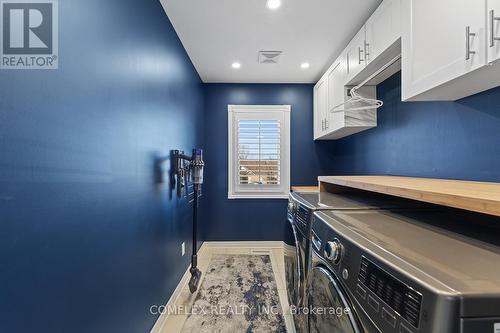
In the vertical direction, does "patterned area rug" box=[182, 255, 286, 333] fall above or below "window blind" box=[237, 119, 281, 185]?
below

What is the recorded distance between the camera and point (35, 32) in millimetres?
806

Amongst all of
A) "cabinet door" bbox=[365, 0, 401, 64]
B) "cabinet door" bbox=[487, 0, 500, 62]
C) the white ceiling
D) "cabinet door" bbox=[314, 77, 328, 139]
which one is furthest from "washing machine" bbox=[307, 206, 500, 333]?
"cabinet door" bbox=[314, 77, 328, 139]

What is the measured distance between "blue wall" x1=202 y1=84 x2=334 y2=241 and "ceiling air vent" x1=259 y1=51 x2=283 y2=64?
0.75 meters

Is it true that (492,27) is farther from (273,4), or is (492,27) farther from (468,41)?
(273,4)

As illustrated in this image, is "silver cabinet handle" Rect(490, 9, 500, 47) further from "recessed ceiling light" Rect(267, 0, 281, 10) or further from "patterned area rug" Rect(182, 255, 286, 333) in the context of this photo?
"patterned area rug" Rect(182, 255, 286, 333)

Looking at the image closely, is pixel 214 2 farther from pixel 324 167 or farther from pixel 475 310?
pixel 324 167

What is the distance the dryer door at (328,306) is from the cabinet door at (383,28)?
1.45 metres

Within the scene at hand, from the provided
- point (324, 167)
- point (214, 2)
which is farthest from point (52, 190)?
point (324, 167)

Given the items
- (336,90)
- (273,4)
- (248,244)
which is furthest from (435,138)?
(248,244)

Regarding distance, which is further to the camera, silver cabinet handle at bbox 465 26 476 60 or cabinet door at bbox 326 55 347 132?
cabinet door at bbox 326 55 347 132

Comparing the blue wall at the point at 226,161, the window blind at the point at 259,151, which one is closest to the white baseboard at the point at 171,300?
the blue wall at the point at 226,161

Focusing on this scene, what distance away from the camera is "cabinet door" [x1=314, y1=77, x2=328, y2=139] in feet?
9.37

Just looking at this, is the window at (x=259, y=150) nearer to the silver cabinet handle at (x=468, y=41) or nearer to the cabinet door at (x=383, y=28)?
the cabinet door at (x=383, y=28)

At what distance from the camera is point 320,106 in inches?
119
